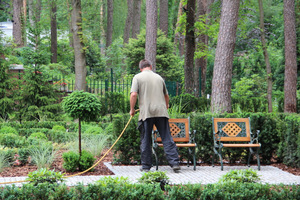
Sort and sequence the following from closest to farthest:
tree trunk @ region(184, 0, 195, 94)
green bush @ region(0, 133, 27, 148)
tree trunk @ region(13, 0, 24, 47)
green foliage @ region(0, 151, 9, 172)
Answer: green foliage @ region(0, 151, 9, 172) < green bush @ region(0, 133, 27, 148) < tree trunk @ region(184, 0, 195, 94) < tree trunk @ region(13, 0, 24, 47)

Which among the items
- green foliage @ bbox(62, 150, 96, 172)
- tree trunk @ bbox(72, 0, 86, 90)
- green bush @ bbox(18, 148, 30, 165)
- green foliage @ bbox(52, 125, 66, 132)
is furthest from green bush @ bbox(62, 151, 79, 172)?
tree trunk @ bbox(72, 0, 86, 90)

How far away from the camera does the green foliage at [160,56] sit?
23939 millimetres

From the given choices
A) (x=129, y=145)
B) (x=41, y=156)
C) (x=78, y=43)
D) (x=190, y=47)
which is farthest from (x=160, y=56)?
(x=41, y=156)

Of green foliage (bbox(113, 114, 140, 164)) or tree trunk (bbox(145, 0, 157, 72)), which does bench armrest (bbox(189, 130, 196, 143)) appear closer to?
green foliage (bbox(113, 114, 140, 164))

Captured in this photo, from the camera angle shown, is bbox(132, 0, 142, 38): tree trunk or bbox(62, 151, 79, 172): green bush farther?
bbox(132, 0, 142, 38): tree trunk

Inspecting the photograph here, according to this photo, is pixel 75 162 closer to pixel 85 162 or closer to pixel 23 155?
pixel 85 162

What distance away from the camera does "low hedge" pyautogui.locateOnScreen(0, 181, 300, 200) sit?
Result: 5.39 metres

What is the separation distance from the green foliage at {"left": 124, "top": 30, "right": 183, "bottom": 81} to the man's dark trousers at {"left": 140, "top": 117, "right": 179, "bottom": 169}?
51.1 feet

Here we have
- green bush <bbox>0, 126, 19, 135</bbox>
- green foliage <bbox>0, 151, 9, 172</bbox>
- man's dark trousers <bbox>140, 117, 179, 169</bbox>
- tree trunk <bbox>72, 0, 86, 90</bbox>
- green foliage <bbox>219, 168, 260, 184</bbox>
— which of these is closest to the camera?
green foliage <bbox>219, 168, 260, 184</bbox>

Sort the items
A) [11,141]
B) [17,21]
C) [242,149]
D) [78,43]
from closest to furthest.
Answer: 1. [242,149]
2. [11,141]
3. [78,43]
4. [17,21]

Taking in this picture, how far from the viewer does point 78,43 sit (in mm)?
18438

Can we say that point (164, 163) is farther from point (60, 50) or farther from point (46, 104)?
point (60, 50)

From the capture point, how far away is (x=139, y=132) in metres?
8.81

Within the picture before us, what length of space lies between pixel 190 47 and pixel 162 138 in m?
9.43
